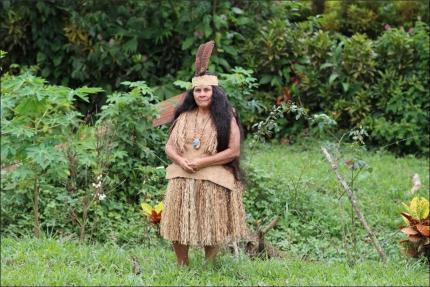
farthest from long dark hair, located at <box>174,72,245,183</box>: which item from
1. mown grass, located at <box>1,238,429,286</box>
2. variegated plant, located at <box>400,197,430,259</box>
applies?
variegated plant, located at <box>400,197,430,259</box>

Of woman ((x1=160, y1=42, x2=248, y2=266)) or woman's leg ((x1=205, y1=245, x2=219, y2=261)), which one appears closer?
woman ((x1=160, y1=42, x2=248, y2=266))

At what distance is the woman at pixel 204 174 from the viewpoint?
15.8ft

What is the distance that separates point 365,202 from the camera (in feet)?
25.5

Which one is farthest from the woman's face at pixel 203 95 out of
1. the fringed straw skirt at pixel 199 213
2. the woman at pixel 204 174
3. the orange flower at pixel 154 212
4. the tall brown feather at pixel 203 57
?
the orange flower at pixel 154 212

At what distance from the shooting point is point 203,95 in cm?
495

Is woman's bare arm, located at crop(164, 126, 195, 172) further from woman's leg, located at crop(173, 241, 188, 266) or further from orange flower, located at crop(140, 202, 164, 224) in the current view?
orange flower, located at crop(140, 202, 164, 224)

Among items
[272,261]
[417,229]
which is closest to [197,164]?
[272,261]

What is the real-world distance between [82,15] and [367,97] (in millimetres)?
4007

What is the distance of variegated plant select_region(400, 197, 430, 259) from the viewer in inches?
230

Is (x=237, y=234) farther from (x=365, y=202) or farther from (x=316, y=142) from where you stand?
(x=316, y=142)

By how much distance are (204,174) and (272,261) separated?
3.41 ft

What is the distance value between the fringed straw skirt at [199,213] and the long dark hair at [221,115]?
192 millimetres

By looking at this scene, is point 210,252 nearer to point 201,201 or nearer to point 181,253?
point 181,253

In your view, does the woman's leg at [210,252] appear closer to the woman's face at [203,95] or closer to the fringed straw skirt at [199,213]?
the fringed straw skirt at [199,213]
